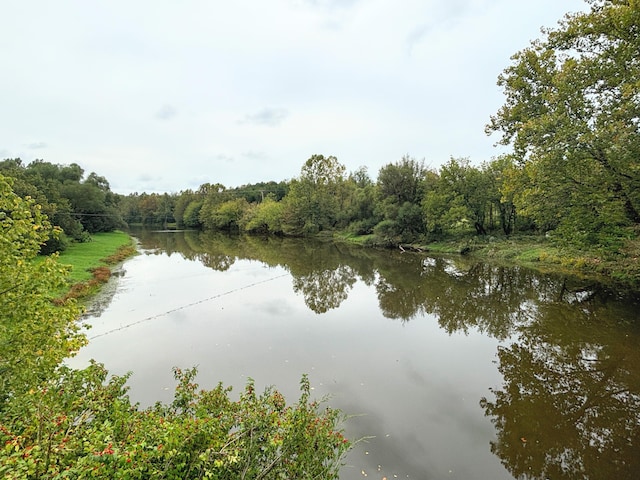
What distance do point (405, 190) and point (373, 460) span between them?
128 feet

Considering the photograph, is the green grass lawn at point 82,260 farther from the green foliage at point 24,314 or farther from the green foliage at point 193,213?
the green foliage at point 193,213

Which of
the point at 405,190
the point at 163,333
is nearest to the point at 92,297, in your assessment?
the point at 163,333

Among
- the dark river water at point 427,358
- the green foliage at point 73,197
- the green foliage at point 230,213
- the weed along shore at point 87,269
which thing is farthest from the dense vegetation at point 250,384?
the green foliage at point 230,213

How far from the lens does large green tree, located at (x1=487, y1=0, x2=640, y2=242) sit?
11.4m

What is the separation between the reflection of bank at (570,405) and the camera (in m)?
6.23

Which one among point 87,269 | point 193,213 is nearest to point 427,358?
point 87,269

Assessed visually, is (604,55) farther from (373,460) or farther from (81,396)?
(81,396)

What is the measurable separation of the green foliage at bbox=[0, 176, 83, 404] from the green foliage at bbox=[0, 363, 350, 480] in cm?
44

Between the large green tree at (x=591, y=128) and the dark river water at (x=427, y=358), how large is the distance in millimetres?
4830

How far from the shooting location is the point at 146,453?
306 centimetres

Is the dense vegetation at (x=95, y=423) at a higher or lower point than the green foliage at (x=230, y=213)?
lower

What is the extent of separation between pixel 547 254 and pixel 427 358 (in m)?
19.7

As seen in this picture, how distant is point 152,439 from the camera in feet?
11.3

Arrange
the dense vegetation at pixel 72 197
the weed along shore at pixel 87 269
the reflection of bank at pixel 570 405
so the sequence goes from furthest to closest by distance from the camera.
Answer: the dense vegetation at pixel 72 197
the weed along shore at pixel 87 269
the reflection of bank at pixel 570 405
